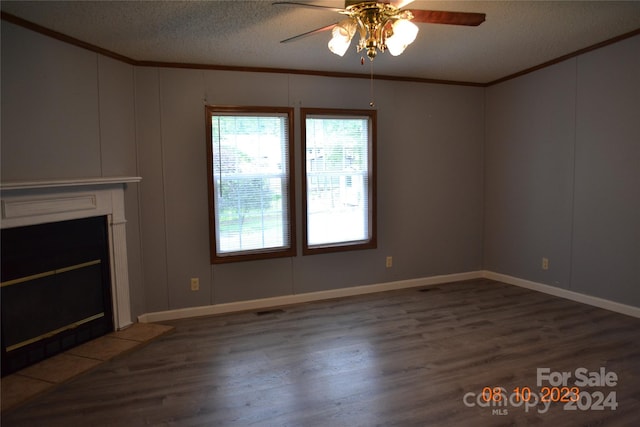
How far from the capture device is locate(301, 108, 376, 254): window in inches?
173

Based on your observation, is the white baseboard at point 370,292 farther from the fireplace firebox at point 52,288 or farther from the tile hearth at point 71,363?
the fireplace firebox at point 52,288

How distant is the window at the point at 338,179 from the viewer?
14.4ft

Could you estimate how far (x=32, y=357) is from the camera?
294 centimetres

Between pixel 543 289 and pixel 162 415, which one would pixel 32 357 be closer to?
pixel 162 415

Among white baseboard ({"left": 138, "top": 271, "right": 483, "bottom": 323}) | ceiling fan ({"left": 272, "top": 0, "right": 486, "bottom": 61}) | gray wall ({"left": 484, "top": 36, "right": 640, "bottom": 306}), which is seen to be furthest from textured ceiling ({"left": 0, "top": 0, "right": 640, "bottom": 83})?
white baseboard ({"left": 138, "top": 271, "right": 483, "bottom": 323})

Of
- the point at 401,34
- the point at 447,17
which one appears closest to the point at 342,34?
the point at 401,34

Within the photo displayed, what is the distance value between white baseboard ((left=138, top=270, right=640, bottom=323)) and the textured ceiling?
90.6 inches

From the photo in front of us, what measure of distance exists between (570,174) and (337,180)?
A: 2304mm

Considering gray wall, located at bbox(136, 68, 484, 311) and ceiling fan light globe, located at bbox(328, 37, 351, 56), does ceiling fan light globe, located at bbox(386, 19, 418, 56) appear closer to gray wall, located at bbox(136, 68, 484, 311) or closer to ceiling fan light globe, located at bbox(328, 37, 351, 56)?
ceiling fan light globe, located at bbox(328, 37, 351, 56)

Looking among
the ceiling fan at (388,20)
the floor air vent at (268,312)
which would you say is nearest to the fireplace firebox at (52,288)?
the floor air vent at (268,312)

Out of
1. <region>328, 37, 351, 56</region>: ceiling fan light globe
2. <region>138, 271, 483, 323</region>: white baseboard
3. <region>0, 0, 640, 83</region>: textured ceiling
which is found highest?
<region>0, 0, 640, 83</region>: textured ceiling

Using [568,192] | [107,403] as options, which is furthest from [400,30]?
[568,192]

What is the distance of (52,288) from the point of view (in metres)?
3.12
